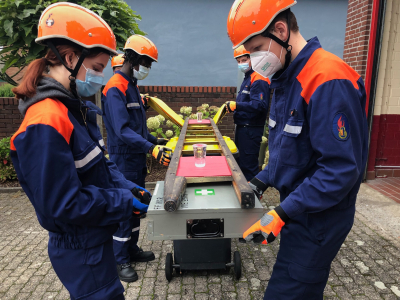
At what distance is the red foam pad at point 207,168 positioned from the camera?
2.17 meters

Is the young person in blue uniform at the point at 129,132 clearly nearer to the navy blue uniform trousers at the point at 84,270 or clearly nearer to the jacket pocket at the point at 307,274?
the navy blue uniform trousers at the point at 84,270

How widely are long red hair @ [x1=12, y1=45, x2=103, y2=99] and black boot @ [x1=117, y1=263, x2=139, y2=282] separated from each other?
2316 millimetres

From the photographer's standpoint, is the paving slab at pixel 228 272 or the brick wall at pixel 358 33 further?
the brick wall at pixel 358 33

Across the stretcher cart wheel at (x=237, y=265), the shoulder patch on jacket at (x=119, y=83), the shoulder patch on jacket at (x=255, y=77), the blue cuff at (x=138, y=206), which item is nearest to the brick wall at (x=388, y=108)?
the shoulder patch on jacket at (x=255, y=77)

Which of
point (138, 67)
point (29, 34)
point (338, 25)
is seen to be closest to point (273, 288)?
point (138, 67)

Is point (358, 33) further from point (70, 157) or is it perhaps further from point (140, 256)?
point (70, 157)

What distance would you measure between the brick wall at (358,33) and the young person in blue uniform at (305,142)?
4873 mm

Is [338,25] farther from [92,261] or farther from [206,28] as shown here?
[92,261]

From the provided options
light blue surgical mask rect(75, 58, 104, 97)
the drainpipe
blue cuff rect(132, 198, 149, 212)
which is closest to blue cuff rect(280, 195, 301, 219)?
blue cuff rect(132, 198, 149, 212)

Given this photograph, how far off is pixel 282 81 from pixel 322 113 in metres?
0.42

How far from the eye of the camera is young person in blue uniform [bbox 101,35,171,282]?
3234 millimetres

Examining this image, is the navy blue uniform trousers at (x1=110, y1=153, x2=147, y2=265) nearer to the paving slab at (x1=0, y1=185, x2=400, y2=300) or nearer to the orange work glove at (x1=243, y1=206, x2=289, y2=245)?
the paving slab at (x1=0, y1=185, x2=400, y2=300)

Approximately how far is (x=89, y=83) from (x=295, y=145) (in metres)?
1.26

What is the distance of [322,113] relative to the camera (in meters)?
1.46
